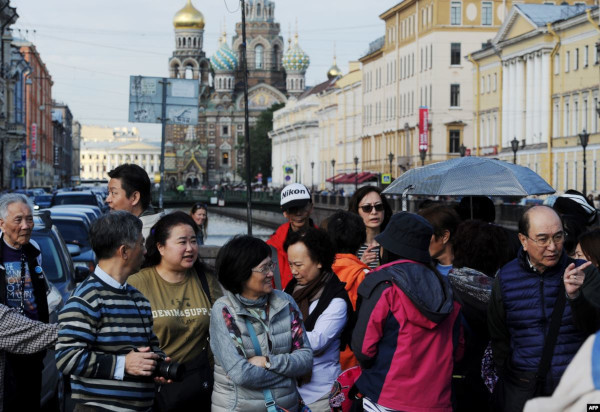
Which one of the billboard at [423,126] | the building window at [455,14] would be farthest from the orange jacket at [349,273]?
the building window at [455,14]

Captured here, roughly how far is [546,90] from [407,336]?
169 feet

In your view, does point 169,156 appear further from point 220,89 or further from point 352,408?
point 352,408

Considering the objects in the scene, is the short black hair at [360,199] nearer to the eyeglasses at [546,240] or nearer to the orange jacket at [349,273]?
the orange jacket at [349,273]

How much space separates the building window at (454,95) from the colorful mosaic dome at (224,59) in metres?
107

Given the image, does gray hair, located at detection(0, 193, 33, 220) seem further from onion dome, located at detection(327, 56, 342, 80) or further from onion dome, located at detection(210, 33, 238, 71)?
onion dome, located at detection(210, 33, 238, 71)

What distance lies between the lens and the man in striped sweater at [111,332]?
16.7ft

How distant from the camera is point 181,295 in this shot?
19.5 ft

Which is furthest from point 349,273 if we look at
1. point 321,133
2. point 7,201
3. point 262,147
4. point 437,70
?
point 262,147

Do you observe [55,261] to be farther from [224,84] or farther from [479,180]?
[224,84]

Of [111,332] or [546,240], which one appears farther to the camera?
[546,240]

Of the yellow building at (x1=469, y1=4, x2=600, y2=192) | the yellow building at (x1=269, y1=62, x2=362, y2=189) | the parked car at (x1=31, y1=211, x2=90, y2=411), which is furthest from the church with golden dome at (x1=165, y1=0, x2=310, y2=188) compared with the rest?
the parked car at (x1=31, y1=211, x2=90, y2=411)

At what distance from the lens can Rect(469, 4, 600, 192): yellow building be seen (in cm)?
5031

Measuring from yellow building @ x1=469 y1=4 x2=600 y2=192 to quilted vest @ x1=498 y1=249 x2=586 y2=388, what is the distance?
137ft

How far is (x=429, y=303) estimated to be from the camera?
5.45 m
